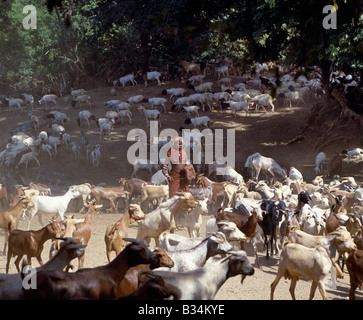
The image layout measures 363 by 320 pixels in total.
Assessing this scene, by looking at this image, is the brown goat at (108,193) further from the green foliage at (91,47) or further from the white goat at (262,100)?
the green foliage at (91,47)

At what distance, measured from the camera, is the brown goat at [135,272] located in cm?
625

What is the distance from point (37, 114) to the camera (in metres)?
27.6

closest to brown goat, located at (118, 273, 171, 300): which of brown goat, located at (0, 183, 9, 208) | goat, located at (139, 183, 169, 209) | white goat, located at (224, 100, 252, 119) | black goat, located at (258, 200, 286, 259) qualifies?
black goat, located at (258, 200, 286, 259)

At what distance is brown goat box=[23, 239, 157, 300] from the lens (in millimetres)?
5527

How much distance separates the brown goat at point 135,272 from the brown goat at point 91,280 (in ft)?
0.87

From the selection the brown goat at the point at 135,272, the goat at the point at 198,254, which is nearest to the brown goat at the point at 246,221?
Result: the goat at the point at 198,254

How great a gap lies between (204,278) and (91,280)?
120 cm

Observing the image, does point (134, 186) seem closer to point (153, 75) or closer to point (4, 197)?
point (4, 197)

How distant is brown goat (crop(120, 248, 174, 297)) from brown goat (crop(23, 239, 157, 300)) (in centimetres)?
27

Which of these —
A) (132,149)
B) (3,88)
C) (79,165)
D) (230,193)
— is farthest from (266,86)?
(3,88)

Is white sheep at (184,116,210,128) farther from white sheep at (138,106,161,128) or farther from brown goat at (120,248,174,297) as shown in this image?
brown goat at (120,248,174,297)

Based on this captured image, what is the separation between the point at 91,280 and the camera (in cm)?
578
